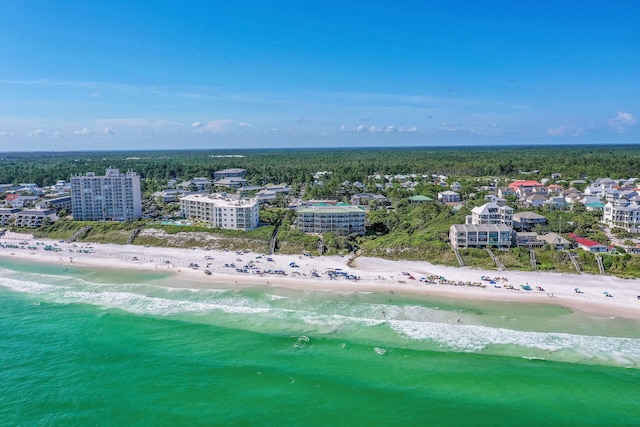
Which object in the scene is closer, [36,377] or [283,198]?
[36,377]

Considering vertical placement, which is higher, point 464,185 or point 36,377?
point 464,185

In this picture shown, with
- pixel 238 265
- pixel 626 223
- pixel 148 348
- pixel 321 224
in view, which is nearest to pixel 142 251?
pixel 238 265

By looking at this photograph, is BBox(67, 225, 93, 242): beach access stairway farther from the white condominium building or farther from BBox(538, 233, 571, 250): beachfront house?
BBox(538, 233, 571, 250): beachfront house

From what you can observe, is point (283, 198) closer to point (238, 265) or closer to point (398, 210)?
point (398, 210)

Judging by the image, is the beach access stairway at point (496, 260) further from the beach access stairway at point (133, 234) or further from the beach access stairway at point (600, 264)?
the beach access stairway at point (133, 234)

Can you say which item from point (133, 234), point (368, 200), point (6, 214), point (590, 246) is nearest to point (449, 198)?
point (368, 200)

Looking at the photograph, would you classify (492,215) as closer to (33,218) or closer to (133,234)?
(133,234)

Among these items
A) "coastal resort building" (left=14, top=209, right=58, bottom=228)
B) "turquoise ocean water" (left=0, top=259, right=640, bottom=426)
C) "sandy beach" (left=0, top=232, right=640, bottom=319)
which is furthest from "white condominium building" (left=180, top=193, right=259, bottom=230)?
"coastal resort building" (left=14, top=209, right=58, bottom=228)
